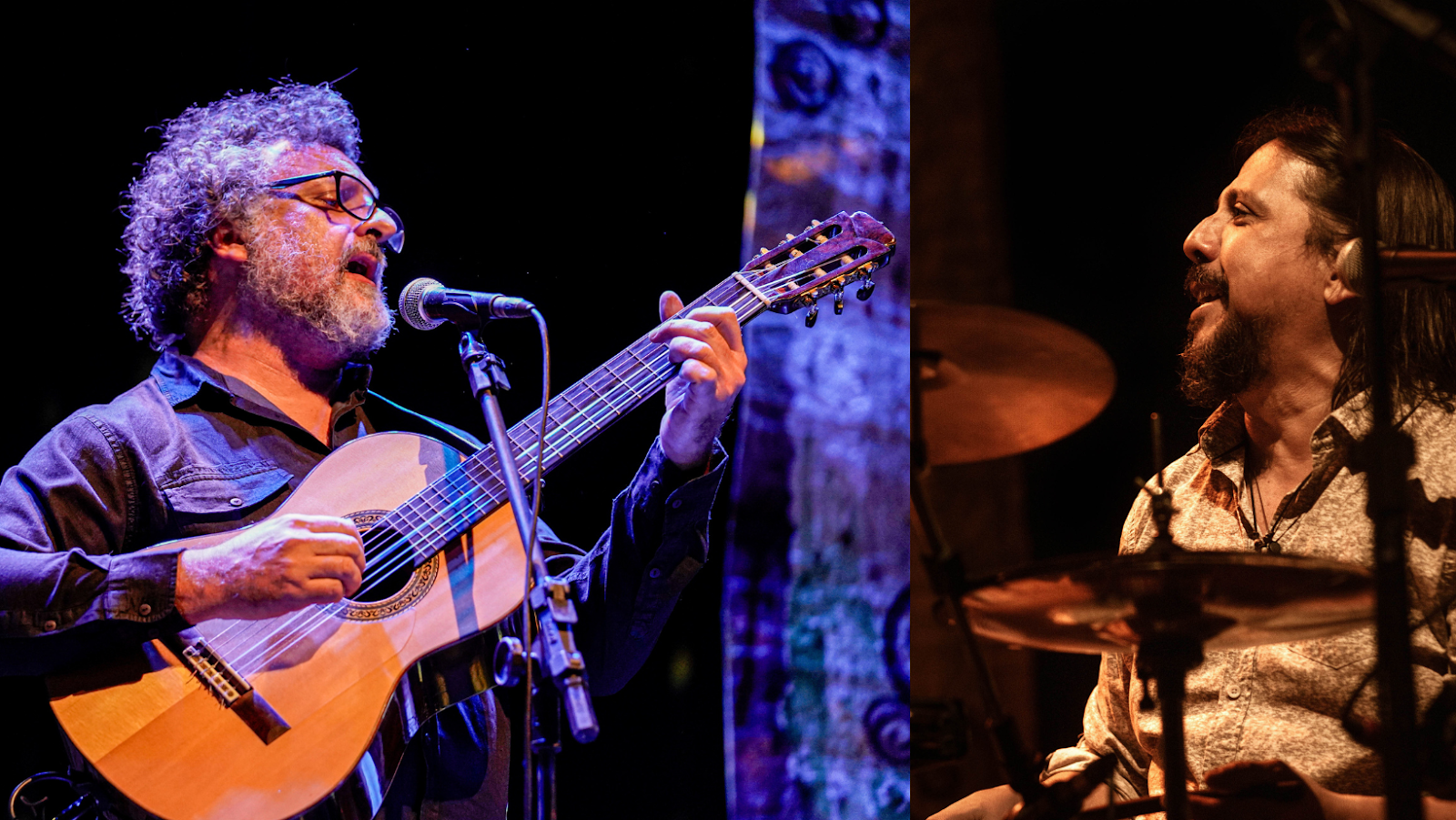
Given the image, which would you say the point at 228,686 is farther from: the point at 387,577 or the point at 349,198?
the point at 349,198

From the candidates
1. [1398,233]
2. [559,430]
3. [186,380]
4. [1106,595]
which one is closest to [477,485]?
[559,430]

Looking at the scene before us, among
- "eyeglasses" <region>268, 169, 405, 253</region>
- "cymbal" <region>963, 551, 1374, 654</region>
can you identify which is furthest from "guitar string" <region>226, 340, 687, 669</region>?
"cymbal" <region>963, 551, 1374, 654</region>

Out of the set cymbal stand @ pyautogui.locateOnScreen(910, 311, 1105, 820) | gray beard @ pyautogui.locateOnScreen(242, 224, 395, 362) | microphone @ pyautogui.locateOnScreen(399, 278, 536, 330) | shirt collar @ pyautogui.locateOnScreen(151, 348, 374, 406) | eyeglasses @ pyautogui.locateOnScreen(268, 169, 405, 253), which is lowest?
cymbal stand @ pyautogui.locateOnScreen(910, 311, 1105, 820)

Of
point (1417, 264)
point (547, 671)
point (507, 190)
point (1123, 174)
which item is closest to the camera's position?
point (547, 671)

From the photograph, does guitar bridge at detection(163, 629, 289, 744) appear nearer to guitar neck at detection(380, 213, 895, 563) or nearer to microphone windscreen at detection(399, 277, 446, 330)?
guitar neck at detection(380, 213, 895, 563)

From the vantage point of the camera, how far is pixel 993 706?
1695 mm

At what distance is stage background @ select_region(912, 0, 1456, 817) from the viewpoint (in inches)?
89.7

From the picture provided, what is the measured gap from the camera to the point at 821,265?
2.22 meters

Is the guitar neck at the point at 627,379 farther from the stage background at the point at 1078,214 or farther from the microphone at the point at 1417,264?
the microphone at the point at 1417,264

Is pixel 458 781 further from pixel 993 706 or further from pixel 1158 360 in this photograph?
pixel 1158 360

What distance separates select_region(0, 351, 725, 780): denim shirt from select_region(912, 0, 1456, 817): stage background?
658mm

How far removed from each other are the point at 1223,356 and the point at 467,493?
140 centimetres

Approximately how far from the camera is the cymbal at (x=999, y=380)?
7.27 feet

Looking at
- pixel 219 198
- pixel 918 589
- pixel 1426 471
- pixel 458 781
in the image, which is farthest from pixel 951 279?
pixel 219 198
